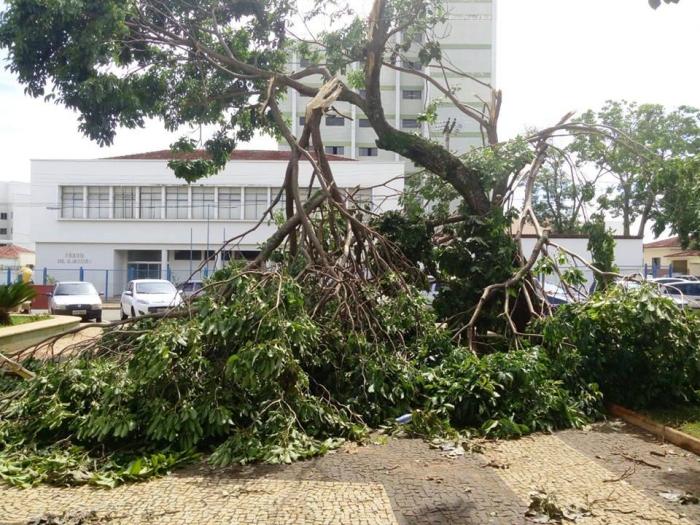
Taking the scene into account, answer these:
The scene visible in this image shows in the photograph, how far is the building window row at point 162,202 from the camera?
35.2 meters

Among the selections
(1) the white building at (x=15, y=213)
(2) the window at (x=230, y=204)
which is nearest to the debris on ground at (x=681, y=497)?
(2) the window at (x=230, y=204)

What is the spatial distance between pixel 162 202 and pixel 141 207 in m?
1.23

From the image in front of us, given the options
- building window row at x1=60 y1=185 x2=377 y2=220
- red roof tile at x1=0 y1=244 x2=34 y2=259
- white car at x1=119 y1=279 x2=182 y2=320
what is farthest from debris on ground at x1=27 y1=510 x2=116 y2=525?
red roof tile at x1=0 y1=244 x2=34 y2=259

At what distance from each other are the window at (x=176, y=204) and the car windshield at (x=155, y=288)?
15180mm

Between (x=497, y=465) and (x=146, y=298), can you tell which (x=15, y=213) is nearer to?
(x=146, y=298)

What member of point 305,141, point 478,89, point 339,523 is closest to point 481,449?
point 339,523

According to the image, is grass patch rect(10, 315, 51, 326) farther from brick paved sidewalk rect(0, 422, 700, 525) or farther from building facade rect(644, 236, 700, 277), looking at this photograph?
building facade rect(644, 236, 700, 277)

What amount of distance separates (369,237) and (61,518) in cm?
633

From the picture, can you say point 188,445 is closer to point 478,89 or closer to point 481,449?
point 481,449

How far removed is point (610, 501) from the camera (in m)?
4.85

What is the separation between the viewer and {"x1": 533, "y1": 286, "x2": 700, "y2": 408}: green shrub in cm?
739

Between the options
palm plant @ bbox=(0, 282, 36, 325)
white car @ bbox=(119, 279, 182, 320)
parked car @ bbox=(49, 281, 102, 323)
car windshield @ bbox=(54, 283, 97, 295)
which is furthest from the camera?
car windshield @ bbox=(54, 283, 97, 295)

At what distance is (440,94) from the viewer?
150ft

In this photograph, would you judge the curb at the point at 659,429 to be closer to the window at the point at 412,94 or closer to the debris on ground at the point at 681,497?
the debris on ground at the point at 681,497
